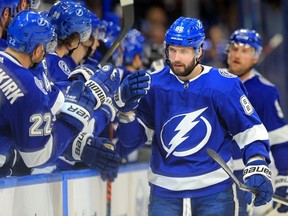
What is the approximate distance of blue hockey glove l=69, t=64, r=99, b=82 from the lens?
13.8 feet

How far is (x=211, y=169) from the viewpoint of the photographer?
12.8 feet

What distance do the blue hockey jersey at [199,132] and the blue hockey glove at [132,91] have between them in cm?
12

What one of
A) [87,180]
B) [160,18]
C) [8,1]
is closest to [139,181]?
[87,180]

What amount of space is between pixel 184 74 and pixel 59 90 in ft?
1.78

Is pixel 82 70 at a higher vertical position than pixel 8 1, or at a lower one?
lower

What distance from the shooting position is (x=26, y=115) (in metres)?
3.58

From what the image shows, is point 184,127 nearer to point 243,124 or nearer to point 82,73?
point 243,124

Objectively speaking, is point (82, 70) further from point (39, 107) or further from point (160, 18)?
point (160, 18)

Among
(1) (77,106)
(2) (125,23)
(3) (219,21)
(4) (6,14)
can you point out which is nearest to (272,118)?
(2) (125,23)

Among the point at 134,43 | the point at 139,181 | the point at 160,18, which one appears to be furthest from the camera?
the point at 160,18

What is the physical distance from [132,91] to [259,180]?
0.65 meters

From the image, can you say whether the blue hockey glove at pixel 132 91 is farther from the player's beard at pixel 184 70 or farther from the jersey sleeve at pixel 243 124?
the jersey sleeve at pixel 243 124

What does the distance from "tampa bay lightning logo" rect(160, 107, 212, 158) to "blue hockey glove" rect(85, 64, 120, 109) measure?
1.03 feet

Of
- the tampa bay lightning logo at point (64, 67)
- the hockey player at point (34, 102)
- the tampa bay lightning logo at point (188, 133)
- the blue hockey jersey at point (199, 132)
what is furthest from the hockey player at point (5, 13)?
the tampa bay lightning logo at point (188, 133)
